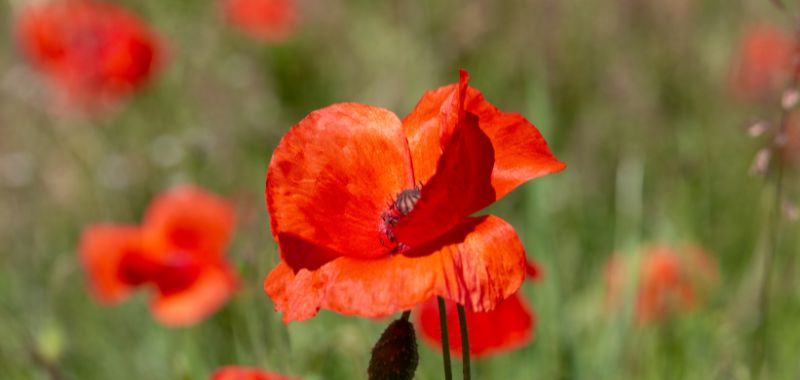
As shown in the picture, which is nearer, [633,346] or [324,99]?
[633,346]

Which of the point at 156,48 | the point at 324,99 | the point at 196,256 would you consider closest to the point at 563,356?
the point at 196,256

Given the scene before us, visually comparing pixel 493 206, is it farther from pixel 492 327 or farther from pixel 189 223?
pixel 492 327

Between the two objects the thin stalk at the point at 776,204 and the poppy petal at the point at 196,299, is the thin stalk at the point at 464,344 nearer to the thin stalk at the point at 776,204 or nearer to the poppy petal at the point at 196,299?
the thin stalk at the point at 776,204

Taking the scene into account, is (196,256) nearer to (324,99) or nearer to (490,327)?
(490,327)

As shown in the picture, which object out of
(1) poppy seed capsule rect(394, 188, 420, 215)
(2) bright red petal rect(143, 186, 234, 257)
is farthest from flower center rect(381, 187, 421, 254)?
(2) bright red petal rect(143, 186, 234, 257)

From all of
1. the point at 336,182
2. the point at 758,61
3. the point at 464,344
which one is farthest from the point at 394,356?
the point at 758,61

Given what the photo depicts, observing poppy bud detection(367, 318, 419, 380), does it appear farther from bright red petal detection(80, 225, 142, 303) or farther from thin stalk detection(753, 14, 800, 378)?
bright red petal detection(80, 225, 142, 303)
